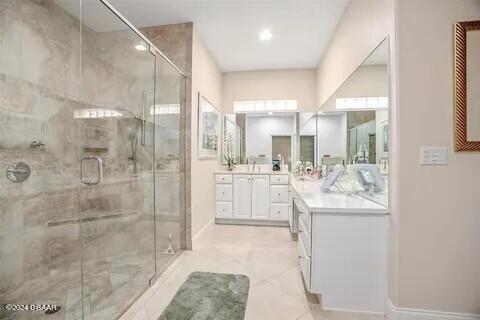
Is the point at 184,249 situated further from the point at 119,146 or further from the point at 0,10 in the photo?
the point at 0,10

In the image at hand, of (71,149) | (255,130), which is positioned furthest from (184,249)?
(255,130)

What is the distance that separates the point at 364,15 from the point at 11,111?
10.3 feet

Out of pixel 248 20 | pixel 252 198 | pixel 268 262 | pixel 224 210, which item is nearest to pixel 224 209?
pixel 224 210

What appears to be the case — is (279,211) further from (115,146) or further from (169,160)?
(115,146)

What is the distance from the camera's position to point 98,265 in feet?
7.11

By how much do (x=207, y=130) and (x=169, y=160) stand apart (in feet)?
2.92

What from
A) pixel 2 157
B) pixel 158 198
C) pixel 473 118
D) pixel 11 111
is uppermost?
pixel 11 111

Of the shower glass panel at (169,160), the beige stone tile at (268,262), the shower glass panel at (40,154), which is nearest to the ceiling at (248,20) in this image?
the shower glass panel at (40,154)

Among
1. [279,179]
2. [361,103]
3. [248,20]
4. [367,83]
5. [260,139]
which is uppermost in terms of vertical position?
[248,20]

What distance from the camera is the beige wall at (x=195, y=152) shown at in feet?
9.68

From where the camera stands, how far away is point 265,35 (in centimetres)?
309

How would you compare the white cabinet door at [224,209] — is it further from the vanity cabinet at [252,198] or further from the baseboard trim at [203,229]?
the baseboard trim at [203,229]

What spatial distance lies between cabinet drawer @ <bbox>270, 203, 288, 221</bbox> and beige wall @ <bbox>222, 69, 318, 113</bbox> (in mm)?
1794

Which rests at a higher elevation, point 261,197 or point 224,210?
point 261,197
